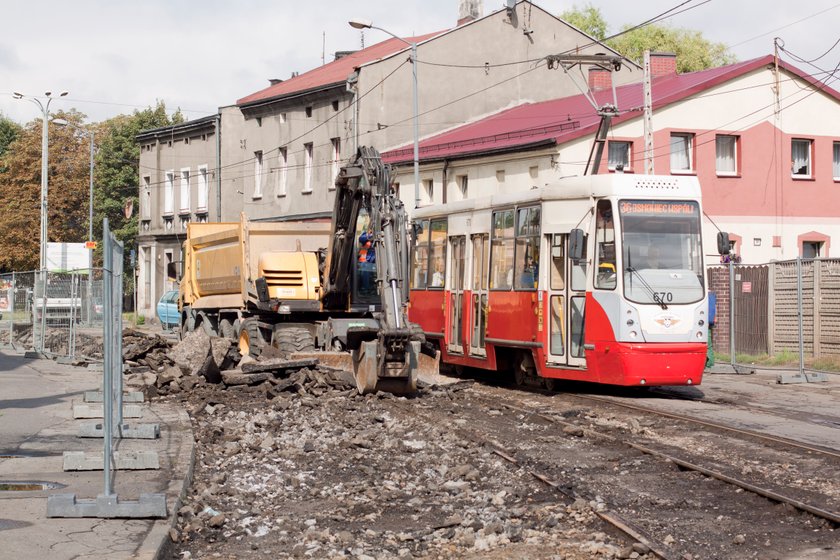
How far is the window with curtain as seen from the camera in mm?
37312

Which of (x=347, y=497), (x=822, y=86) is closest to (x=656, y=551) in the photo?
(x=347, y=497)

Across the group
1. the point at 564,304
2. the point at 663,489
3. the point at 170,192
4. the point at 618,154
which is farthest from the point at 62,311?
the point at 170,192

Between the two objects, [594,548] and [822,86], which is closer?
[594,548]

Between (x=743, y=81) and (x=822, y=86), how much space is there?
275cm

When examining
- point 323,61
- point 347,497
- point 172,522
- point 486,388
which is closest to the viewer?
point 172,522

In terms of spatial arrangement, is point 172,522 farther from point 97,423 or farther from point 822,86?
point 822,86

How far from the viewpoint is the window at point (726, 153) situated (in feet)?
124

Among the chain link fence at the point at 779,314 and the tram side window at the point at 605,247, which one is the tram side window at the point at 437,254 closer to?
the tram side window at the point at 605,247

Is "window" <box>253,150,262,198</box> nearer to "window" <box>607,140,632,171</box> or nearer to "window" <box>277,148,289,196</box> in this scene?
"window" <box>277,148,289,196</box>

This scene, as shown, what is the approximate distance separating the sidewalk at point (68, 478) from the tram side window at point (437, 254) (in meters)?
6.87

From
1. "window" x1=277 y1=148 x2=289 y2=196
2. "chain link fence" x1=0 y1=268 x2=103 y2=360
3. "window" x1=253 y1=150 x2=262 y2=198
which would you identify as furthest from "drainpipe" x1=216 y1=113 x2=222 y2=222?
A: "chain link fence" x1=0 y1=268 x2=103 y2=360

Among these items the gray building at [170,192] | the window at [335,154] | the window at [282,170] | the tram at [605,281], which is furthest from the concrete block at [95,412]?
the gray building at [170,192]

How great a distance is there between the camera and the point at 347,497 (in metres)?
9.66

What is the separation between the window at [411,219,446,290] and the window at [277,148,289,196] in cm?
2816
